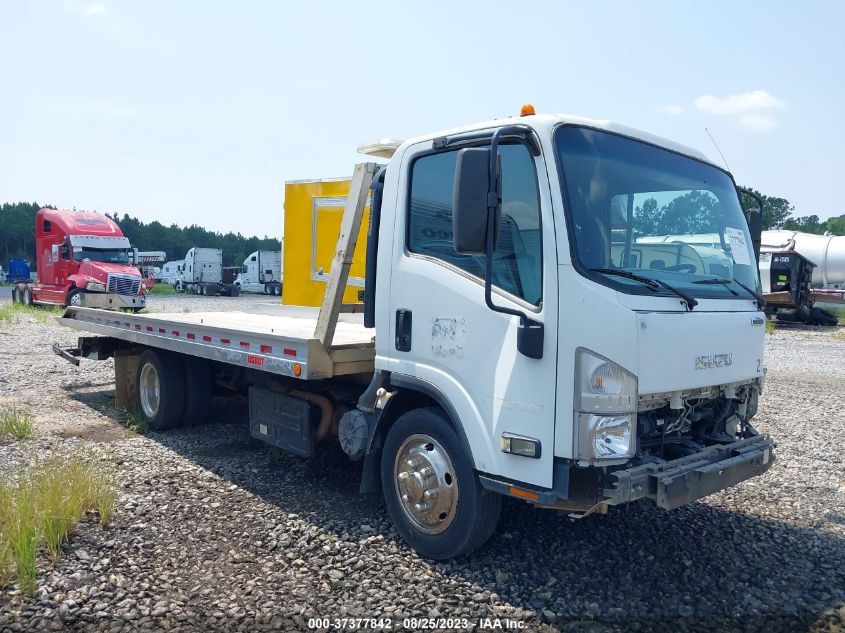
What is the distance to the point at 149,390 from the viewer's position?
7.46 m

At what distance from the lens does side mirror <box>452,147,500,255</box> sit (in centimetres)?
328

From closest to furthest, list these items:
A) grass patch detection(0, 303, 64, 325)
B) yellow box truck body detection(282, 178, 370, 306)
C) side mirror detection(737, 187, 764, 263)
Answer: side mirror detection(737, 187, 764, 263) → yellow box truck body detection(282, 178, 370, 306) → grass patch detection(0, 303, 64, 325)

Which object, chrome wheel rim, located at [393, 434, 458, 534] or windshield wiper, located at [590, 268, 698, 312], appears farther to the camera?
chrome wheel rim, located at [393, 434, 458, 534]

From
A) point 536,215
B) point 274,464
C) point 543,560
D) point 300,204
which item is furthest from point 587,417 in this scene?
point 300,204

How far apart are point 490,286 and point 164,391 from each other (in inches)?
188

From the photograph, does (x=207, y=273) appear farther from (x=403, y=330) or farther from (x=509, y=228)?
(x=509, y=228)

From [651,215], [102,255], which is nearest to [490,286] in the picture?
[651,215]

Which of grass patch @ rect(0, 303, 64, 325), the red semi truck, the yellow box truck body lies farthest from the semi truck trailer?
the red semi truck

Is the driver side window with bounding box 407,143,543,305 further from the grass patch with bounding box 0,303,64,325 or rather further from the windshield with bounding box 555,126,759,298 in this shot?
the grass patch with bounding box 0,303,64,325

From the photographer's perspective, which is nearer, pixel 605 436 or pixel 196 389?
pixel 605 436

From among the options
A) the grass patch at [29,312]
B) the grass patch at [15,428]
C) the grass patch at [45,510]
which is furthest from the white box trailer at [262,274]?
the grass patch at [45,510]

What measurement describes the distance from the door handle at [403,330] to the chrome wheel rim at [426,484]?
21.7 inches

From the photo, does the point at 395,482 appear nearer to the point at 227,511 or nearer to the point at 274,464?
the point at 227,511

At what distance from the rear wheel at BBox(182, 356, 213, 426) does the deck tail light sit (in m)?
4.42
